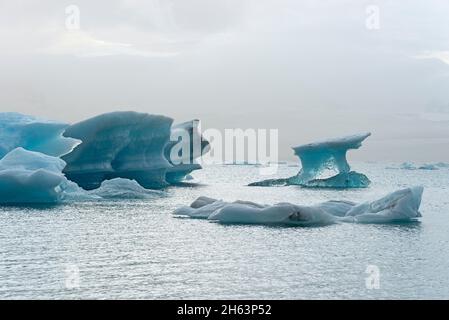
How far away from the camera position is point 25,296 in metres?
9.95

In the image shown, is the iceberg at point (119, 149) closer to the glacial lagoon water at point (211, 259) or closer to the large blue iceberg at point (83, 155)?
the large blue iceberg at point (83, 155)

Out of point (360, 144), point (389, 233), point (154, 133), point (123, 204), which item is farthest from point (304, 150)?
point (389, 233)

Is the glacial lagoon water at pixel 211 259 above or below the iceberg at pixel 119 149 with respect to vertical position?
below

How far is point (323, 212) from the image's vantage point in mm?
19578

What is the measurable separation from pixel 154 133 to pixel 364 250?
22739 millimetres

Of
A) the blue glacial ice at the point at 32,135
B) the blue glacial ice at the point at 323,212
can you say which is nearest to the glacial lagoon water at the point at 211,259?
the blue glacial ice at the point at 323,212

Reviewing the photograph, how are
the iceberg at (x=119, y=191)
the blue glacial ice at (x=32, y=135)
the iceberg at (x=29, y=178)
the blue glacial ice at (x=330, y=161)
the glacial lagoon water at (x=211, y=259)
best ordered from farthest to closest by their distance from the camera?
the blue glacial ice at (x=330, y=161) < the iceberg at (x=119, y=191) < the blue glacial ice at (x=32, y=135) < the iceberg at (x=29, y=178) < the glacial lagoon water at (x=211, y=259)

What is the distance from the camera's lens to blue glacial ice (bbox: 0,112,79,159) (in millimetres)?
28656

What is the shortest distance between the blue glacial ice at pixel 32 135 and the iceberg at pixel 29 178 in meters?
3.26

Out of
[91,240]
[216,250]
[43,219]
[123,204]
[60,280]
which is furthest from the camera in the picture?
[123,204]

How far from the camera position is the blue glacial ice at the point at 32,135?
2866cm

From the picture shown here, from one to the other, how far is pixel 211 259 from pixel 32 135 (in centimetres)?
1841
